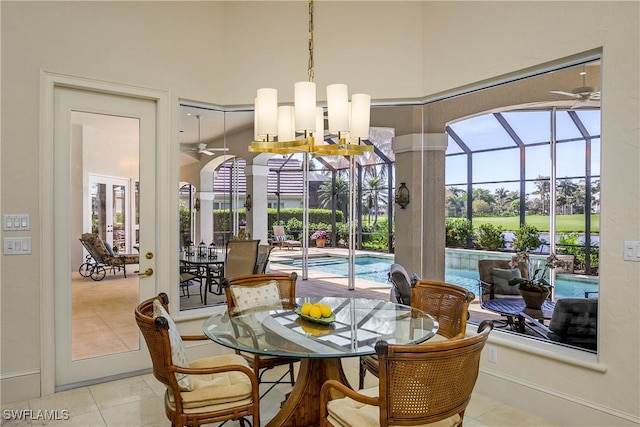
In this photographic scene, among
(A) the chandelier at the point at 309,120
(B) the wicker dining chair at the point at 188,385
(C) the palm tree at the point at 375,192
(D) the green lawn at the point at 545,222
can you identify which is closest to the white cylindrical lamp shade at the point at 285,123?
(A) the chandelier at the point at 309,120

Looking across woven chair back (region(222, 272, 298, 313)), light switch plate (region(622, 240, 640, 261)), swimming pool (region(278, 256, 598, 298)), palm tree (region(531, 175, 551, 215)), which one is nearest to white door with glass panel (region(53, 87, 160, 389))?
woven chair back (region(222, 272, 298, 313))

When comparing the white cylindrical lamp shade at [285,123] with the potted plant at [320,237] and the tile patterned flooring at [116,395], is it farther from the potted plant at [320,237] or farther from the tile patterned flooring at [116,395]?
the potted plant at [320,237]

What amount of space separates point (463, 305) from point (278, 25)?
304 cm

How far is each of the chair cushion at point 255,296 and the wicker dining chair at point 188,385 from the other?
0.77m

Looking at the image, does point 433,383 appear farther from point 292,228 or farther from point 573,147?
point 292,228

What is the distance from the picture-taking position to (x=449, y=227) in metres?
3.88

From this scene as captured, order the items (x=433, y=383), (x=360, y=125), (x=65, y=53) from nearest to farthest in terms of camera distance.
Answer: (x=433, y=383)
(x=360, y=125)
(x=65, y=53)

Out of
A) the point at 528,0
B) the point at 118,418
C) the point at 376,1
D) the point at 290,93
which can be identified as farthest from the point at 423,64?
the point at 118,418

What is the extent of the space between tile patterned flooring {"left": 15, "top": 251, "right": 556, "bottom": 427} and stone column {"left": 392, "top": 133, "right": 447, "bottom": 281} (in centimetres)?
127

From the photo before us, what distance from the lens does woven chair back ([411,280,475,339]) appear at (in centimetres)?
266

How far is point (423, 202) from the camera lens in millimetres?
4301

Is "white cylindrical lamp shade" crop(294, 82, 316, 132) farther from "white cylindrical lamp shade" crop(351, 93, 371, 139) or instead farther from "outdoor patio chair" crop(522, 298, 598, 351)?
"outdoor patio chair" crop(522, 298, 598, 351)

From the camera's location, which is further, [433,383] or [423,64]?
[423,64]

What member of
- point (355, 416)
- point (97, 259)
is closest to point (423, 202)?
point (355, 416)
